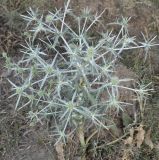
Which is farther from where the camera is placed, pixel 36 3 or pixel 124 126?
pixel 36 3

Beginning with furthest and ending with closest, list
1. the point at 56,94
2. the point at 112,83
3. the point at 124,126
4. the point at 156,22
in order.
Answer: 1. the point at 156,22
2. the point at 124,126
3. the point at 56,94
4. the point at 112,83

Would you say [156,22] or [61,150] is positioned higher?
[156,22]

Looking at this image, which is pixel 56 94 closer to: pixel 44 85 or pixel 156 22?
pixel 44 85

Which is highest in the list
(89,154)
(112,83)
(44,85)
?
(112,83)

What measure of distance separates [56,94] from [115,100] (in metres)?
0.35

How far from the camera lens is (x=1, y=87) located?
121 inches

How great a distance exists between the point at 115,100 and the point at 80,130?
34 cm

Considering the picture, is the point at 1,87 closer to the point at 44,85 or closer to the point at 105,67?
the point at 44,85

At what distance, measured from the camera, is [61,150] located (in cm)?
279

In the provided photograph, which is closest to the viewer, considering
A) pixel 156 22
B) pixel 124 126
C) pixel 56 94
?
pixel 56 94

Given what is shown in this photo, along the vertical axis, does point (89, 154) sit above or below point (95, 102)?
below

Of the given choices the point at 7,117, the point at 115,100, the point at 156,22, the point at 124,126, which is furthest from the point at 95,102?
the point at 156,22

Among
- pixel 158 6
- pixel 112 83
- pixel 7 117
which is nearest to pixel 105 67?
pixel 112 83

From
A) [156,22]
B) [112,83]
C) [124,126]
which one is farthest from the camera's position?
[156,22]
